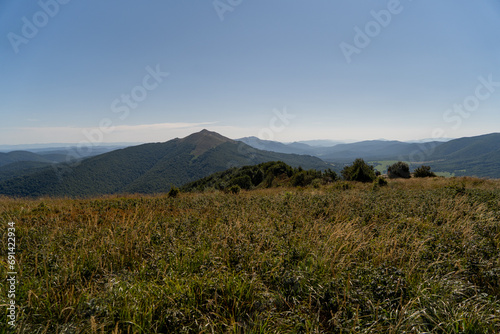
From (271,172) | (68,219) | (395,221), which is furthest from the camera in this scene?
(271,172)

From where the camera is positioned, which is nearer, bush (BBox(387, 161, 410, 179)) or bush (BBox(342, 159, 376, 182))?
bush (BBox(342, 159, 376, 182))

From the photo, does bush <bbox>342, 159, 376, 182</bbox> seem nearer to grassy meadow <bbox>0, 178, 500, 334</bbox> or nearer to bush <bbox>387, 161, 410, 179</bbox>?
bush <bbox>387, 161, 410, 179</bbox>

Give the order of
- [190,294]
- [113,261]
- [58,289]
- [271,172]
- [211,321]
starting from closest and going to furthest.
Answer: [211,321], [190,294], [58,289], [113,261], [271,172]

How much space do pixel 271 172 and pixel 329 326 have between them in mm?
37260

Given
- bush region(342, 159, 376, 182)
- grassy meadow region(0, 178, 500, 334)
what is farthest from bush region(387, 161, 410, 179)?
grassy meadow region(0, 178, 500, 334)

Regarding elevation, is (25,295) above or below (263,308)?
above

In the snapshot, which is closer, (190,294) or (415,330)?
(415,330)

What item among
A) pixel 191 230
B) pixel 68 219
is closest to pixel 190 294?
pixel 191 230

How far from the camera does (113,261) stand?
4.09m

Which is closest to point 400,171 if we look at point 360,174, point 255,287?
point 360,174

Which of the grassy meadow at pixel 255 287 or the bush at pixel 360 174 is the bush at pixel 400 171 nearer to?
the bush at pixel 360 174

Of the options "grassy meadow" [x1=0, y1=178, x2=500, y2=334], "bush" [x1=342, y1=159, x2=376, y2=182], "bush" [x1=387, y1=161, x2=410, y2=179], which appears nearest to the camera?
"grassy meadow" [x1=0, y1=178, x2=500, y2=334]

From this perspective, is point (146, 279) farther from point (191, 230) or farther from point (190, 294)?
point (191, 230)

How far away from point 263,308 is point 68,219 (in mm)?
7871
